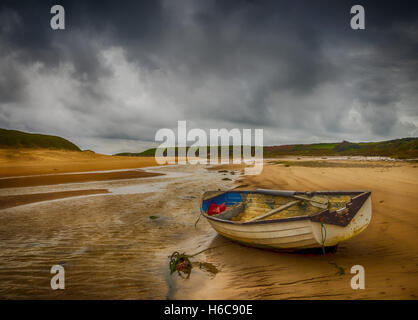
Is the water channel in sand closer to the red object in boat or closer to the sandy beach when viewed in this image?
the sandy beach

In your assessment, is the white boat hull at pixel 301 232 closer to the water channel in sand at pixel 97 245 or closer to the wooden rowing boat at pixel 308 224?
the wooden rowing boat at pixel 308 224

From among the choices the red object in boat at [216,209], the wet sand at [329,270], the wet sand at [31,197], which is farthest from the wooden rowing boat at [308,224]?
the wet sand at [31,197]

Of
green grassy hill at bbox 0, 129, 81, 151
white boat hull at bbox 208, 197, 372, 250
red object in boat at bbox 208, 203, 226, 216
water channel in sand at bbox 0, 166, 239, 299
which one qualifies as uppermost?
green grassy hill at bbox 0, 129, 81, 151

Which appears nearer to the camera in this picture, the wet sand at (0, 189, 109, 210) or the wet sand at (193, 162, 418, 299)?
the wet sand at (193, 162, 418, 299)

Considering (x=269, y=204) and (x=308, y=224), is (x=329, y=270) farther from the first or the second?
(x=269, y=204)

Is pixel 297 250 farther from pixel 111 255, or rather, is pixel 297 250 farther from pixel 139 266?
pixel 111 255

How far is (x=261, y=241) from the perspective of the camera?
574cm

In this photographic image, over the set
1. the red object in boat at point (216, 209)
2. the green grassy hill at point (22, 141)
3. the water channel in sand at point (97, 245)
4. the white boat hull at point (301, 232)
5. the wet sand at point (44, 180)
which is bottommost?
the water channel in sand at point (97, 245)

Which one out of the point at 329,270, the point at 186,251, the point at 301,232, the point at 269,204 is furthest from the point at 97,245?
the point at 329,270

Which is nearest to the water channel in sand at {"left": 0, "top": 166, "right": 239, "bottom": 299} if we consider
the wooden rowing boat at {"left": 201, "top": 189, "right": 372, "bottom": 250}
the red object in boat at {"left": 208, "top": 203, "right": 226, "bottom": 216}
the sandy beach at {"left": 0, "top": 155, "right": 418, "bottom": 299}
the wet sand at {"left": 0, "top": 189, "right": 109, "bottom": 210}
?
the sandy beach at {"left": 0, "top": 155, "right": 418, "bottom": 299}

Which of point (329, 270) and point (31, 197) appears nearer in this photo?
point (329, 270)

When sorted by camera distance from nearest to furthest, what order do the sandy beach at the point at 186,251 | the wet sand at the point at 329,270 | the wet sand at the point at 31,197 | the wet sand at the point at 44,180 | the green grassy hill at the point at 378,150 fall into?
the wet sand at the point at 329,270, the sandy beach at the point at 186,251, the wet sand at the point at 31,197, the wet sand at the point at 44,180, the green grassy hill at the point at 378,150
